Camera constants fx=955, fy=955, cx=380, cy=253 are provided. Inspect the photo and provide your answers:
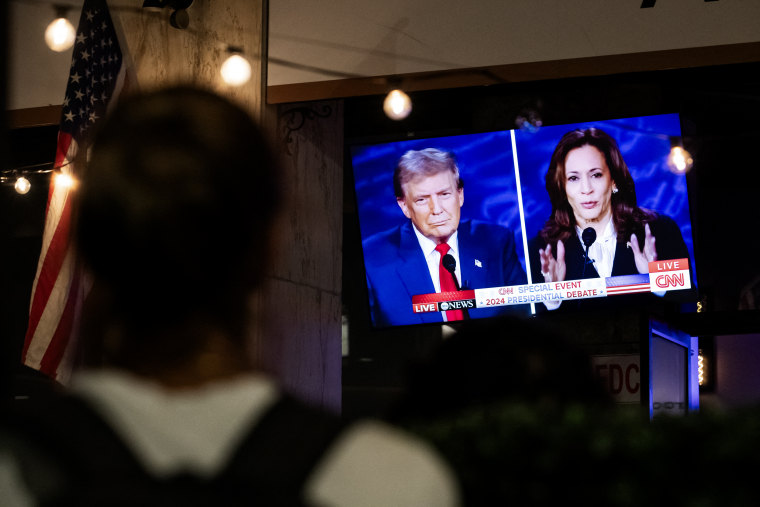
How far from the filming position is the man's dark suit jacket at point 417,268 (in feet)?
24.3

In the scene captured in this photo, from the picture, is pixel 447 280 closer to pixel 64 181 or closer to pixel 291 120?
pixel 291 120

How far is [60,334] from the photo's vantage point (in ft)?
19.7

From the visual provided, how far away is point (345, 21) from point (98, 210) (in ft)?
18.1

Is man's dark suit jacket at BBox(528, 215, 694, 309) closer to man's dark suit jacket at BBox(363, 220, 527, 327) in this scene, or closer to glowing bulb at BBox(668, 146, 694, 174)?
man's dark suit jacket at BBox(363, 220, 527, 327)

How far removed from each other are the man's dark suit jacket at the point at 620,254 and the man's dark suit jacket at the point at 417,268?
148 mm

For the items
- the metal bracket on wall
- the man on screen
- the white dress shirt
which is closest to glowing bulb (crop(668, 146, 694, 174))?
the man on screen

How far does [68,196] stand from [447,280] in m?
2.94

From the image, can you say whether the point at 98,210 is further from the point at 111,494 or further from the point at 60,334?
the point at 60,334

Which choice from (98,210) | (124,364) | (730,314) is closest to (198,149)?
(98,210)

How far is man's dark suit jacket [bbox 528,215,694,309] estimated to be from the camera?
7043 mm

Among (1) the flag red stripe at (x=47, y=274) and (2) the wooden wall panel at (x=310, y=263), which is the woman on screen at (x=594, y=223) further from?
(1) the flag red stripe at (x=47, y=274)

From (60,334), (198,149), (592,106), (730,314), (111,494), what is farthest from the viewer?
(730,314)

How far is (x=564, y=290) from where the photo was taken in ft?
23.8

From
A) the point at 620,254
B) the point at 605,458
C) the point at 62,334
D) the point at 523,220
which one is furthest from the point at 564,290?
the point at 605,458
